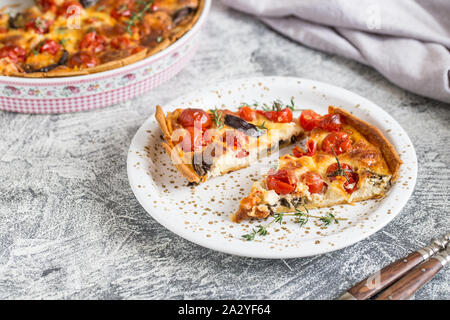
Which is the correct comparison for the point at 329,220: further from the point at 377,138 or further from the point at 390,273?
the point at 377,138

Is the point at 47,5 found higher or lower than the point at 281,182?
higher

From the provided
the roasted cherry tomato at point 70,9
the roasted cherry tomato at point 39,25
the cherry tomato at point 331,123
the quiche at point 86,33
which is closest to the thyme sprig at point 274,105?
the cherry tomato at point 331,123

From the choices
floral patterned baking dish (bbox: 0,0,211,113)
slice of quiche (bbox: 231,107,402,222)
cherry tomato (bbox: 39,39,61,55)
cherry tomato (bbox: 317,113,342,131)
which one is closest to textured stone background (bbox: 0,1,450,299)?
floral patterned baking dish (bbox: 0,0,211,113)

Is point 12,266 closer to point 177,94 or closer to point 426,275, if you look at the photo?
point 177,94

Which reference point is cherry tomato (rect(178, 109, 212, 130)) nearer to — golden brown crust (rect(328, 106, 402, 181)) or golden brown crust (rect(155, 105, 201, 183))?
golden brown crust (rect(155, 105, 201, 183))

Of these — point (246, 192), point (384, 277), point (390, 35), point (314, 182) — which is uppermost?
point (390, 35)

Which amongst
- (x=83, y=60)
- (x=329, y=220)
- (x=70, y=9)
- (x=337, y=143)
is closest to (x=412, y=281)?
(x=329, y=220)

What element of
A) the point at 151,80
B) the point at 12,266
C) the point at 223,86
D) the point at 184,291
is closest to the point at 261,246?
the point at 184,291
